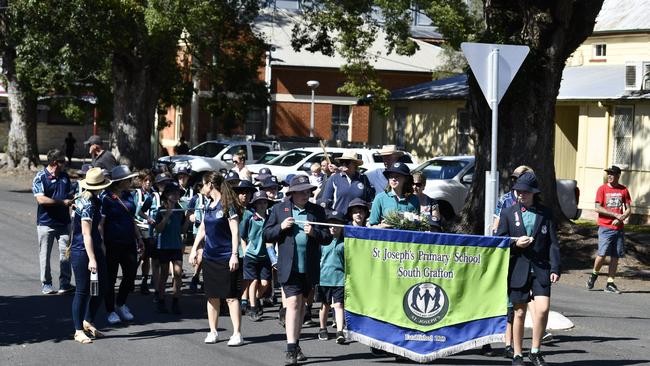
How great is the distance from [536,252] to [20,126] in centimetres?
3250

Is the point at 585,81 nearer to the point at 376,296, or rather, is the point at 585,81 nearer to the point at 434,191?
the point at 434,191

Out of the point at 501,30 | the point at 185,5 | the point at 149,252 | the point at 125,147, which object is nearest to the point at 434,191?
the point at 501,30

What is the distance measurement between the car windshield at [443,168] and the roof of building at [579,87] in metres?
5.28

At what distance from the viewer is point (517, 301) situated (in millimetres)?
10062

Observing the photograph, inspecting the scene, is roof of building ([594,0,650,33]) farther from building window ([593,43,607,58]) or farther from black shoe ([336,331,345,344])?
black shoe ([336,331,345,344])

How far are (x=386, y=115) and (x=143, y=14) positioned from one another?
38.6 feet

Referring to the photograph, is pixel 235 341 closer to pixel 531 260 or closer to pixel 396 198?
pixel 396 198

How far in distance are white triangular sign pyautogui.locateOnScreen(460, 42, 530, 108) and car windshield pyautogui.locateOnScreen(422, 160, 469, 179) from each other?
12308mm

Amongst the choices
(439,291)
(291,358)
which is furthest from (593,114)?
(291,358)

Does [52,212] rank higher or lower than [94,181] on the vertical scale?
lower

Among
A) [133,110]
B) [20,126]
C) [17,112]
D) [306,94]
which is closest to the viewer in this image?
[133,110]

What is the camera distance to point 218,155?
33.9 m

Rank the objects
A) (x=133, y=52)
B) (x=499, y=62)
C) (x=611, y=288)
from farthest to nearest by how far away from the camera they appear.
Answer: (x=133, y=52)
(x=611, y=288)
(x=499, y=62)

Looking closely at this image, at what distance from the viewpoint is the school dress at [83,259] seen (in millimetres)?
10938
